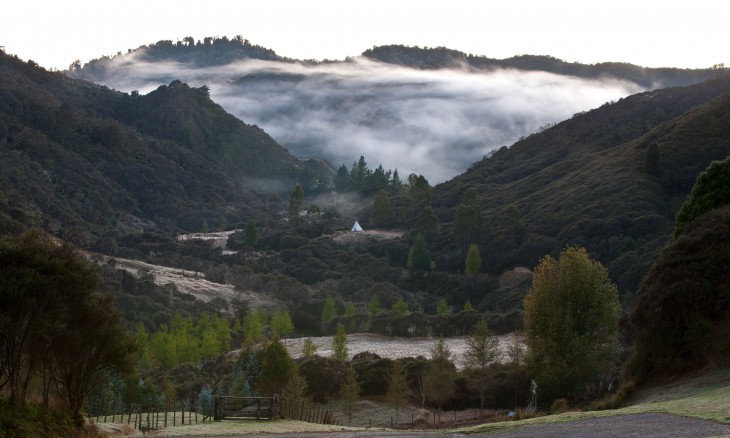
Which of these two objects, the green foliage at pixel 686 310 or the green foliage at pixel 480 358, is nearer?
the green foliage at pixel 686 310

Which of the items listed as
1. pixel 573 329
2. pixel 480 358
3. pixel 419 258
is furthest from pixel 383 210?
pixel 573 329

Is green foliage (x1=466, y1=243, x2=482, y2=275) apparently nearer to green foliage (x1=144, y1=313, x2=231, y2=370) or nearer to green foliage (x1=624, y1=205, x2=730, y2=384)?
green foliage (x1=144, y1=313, x2=231, y2=370)

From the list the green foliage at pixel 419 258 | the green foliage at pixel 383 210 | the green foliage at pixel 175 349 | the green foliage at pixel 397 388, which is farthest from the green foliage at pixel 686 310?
the green foliage at pixel 383 210

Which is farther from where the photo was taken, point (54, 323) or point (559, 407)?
point (559, 407)

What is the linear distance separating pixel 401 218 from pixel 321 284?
44285 millimetres

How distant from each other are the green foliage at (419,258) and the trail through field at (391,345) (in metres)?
46.4

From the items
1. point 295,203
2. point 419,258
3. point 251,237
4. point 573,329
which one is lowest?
point 573,329

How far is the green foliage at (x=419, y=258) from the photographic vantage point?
5546 inches

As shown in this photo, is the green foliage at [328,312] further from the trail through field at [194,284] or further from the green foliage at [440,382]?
the green foliage at [440,382]

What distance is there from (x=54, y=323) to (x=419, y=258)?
114722 millimetres

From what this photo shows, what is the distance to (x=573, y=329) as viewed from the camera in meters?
49.5

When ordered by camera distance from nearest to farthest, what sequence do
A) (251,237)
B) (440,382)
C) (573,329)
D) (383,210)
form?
1. (573,329)
2. (440,382)
3. (251,237)
4. (383,210)

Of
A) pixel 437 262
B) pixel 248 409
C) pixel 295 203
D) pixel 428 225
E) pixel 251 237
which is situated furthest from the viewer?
pixel 295 203

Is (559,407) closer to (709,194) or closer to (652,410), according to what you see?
(652,410)
